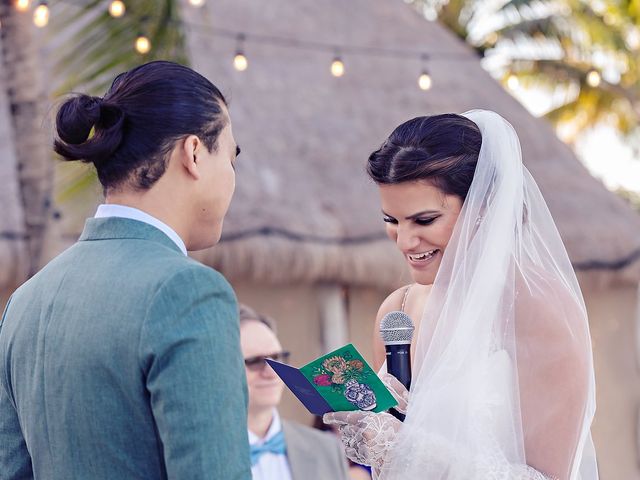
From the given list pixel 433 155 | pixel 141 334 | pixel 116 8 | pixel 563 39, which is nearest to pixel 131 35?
pixel 116 8

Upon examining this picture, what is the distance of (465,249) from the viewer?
10.5 ft

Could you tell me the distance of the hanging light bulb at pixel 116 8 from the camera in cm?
698

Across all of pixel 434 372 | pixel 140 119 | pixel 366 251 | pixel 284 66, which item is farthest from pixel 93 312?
pixel 284 66

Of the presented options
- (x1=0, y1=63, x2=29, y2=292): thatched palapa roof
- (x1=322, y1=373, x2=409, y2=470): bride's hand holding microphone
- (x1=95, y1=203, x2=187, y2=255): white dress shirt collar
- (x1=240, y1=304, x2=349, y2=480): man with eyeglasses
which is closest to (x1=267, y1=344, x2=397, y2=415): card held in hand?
(x1=322, y1=373, x2=409, y2=470): bride's hand holding microphone

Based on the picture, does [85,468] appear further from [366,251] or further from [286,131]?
[286,131]

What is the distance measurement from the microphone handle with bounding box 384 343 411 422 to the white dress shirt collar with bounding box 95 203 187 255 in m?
0.91

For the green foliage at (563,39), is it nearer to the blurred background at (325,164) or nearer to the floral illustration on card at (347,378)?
the blurred background at (325,164)

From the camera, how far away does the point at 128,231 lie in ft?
7.72

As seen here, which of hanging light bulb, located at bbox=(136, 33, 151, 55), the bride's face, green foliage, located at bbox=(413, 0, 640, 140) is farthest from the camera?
green foliage, located at bbox=(413, 0, 640, 140)

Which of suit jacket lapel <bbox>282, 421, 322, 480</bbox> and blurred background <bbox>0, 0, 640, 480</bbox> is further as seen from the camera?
blurred background <bbox>0, 0, 640, 480</bbox>

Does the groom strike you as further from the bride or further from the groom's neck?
the groom's neck

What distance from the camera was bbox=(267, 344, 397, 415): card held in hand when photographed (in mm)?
2662

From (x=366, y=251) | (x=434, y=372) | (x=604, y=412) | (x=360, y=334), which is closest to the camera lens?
(x=434, y=372)

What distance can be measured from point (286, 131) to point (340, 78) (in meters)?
1.33
